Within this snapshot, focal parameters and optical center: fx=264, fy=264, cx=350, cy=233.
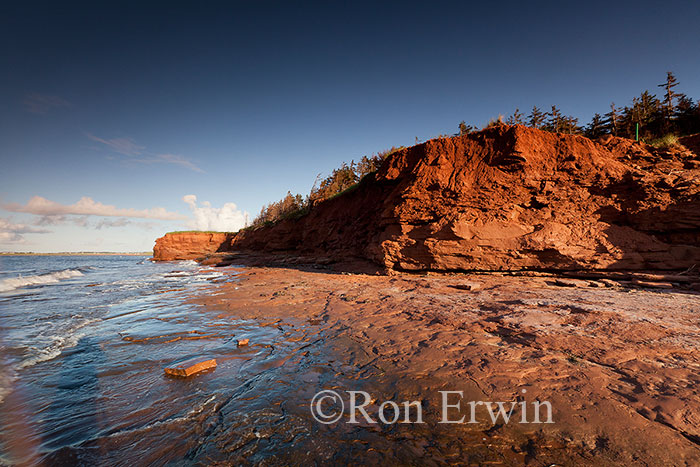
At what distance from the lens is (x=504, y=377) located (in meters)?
3.11

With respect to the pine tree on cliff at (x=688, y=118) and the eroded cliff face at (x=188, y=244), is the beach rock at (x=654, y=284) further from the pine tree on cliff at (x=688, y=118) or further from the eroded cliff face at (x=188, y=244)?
the eroded cliff face at (x=188, y=244)

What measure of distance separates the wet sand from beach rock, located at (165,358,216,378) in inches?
39.8

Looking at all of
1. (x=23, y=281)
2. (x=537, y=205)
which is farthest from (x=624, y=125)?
(x=23, y=281)

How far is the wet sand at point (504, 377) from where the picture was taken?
6.95ft

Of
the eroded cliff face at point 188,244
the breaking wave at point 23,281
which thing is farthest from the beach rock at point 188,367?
the eroded cliff face at point 188,244

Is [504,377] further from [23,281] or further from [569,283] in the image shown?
[23,281]

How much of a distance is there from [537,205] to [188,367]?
39.5 feet

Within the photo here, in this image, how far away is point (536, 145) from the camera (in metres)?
10.8

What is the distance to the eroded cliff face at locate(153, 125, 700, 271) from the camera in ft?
28.5

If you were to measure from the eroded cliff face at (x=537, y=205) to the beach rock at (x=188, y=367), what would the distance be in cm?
895

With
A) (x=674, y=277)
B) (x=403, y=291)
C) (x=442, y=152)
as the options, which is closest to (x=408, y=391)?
(x=403, y=291)

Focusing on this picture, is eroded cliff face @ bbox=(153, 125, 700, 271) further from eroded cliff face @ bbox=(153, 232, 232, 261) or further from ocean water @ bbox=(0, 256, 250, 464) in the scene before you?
eroded cliff face @ bbox=(153, 232, 232, 261)

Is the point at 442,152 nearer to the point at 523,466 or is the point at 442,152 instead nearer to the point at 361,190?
A: the point at 361,190

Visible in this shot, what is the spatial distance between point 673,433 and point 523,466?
1.34 metres
